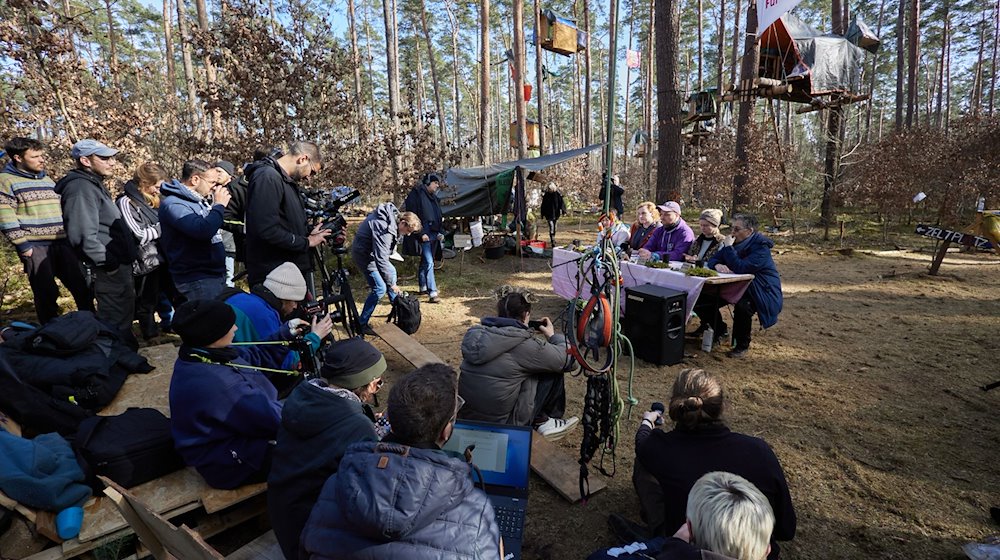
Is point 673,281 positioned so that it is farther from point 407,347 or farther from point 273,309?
point 273,309

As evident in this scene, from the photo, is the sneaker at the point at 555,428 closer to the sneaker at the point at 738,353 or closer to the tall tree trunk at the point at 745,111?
the sneaker at the point at 738,353

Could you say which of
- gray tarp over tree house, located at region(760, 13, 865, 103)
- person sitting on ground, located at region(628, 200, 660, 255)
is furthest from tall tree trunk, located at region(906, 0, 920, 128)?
person sitting on ground, located at region(628, 200, 660, 255)

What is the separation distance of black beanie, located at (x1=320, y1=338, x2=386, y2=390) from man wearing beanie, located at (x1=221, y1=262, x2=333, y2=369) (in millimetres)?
787

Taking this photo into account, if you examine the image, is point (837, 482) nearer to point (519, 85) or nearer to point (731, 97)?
point (731, 97)

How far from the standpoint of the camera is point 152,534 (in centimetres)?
165

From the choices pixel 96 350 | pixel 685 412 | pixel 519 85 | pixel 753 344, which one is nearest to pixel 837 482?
pixel 685 412

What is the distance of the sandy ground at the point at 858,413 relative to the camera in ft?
7.80

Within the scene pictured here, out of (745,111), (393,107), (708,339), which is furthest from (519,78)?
(708,339)

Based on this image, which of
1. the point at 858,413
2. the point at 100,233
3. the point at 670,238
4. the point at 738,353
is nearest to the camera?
the point at 858,413

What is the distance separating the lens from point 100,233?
3.78m

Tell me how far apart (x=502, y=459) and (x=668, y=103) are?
792 cm

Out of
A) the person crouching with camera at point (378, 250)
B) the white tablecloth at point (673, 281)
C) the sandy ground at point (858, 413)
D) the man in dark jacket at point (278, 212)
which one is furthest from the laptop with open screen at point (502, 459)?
the person crouching with camera at point (378, 250)

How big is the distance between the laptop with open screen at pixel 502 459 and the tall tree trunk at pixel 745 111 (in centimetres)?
1058

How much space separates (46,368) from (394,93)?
11.6 meters
